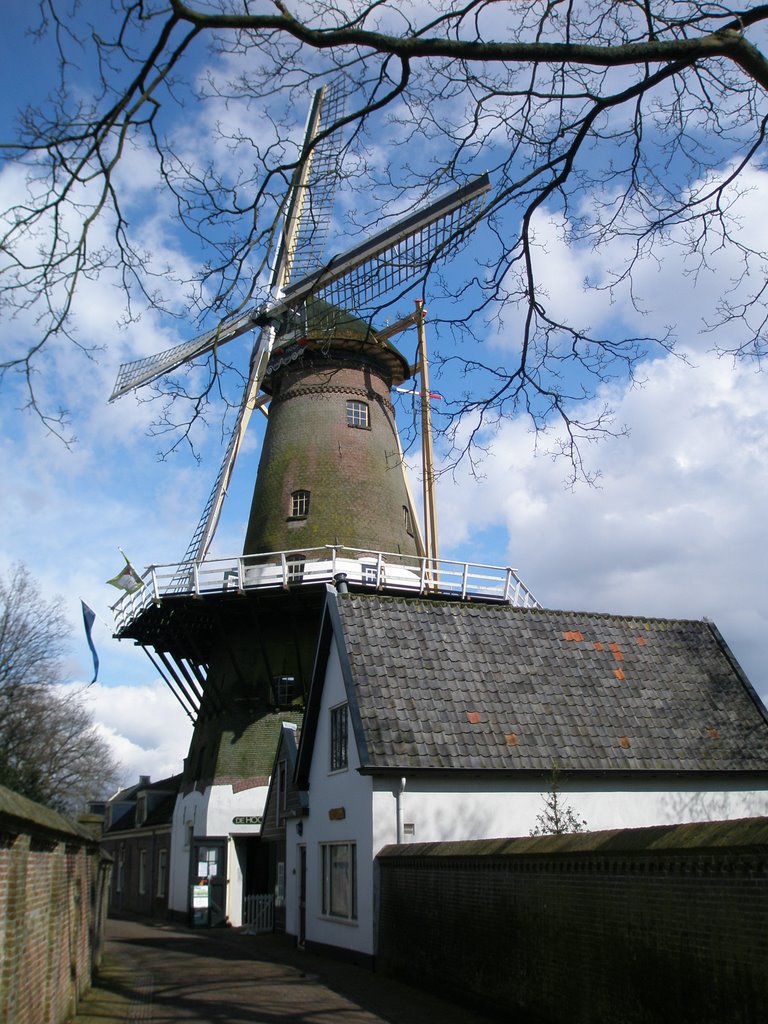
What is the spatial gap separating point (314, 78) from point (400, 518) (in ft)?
70.5

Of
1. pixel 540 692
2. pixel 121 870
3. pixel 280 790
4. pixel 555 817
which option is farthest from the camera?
pixel 121 870

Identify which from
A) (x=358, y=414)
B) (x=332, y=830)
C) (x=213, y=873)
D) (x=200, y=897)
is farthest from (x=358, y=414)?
(x=332, y=830)

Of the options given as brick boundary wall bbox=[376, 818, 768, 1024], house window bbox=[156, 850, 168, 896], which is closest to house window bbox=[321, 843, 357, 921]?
brick boundary wall bbox=[376, 818, 768, 1024]

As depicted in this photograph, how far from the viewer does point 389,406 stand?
29750mm

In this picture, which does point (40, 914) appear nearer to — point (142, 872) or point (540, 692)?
point (540, 692)

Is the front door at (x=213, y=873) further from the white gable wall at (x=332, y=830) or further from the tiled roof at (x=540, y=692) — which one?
the tiled roof at (x=540, y=692)

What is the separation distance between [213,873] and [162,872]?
7942 millimetres

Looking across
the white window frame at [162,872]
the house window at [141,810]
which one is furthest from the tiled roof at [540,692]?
the house window at [141,810]

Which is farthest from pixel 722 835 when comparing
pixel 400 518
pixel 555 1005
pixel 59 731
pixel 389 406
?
pixel 59 731

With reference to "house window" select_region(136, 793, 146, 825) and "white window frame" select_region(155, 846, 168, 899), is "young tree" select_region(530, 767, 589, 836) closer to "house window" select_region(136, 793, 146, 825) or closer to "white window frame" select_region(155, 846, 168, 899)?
"white window frame" select_region(155, 846, 168, 899)

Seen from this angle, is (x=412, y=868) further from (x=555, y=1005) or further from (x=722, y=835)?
(x=722, y=835)

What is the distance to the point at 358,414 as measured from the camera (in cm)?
2831

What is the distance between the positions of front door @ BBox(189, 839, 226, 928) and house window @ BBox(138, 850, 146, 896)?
1142 cm

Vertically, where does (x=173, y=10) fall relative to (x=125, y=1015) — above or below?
above
